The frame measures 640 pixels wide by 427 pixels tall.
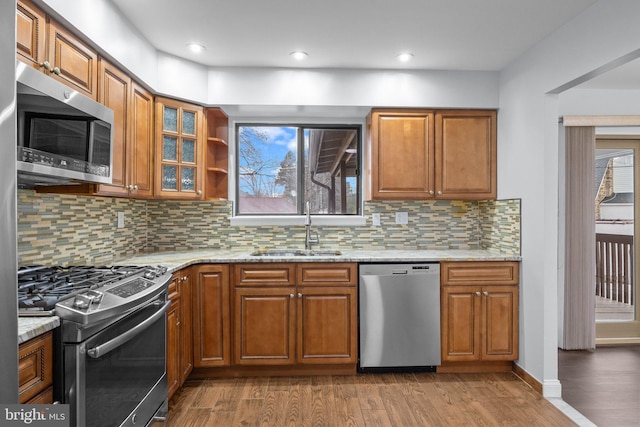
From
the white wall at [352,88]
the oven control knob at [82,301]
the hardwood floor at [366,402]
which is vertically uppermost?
the white wall at [352,88]

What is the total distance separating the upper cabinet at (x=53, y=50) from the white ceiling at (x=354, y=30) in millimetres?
468

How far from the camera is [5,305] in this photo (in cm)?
106

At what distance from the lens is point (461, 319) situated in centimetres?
290

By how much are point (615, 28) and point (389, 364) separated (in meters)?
2.56

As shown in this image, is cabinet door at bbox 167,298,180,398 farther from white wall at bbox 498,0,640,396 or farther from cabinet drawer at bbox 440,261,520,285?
white wall at bbox 498,0,640,396

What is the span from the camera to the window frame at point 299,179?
11.3ft

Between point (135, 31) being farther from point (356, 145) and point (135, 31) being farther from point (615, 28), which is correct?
point (615, 28)

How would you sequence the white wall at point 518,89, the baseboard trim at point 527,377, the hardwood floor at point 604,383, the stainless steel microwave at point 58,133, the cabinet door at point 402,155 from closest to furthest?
the stainless steel microwave at point 58,133 < the white wall at point 518,89 < the hardwood floor at point 604,383 < the baseboard trim at point 527,377 < the cabinet door at point 402,155

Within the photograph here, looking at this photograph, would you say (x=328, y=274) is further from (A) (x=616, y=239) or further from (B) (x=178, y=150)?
(A) (x=616, y=239)

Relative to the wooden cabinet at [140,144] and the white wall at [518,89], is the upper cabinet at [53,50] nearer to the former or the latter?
the white wall at [518,89]

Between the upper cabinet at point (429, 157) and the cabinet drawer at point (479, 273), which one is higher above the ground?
the upper cabinet at point (429, 157)

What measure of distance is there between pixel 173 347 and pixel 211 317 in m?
0.40

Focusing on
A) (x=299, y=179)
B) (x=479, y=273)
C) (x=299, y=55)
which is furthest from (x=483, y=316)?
(x=299, y=55)

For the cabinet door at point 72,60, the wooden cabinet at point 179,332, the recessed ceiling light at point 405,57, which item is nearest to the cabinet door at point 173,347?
the wooden cabinet at point 179,332
